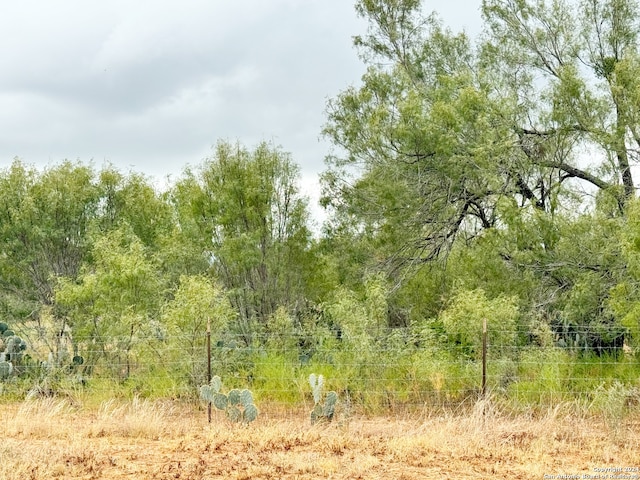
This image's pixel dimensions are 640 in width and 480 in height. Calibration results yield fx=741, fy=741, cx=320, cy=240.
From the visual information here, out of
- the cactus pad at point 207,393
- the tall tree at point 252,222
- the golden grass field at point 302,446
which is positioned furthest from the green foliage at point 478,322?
the tall tree at point 252,222

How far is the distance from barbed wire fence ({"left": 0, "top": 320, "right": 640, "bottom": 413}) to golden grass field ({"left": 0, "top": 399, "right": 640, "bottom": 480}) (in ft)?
2.64

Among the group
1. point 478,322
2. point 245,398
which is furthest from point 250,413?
point 478,322

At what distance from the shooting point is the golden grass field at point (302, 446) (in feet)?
24.1

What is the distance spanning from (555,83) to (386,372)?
623cm

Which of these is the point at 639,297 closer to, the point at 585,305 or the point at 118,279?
the point at 585,305

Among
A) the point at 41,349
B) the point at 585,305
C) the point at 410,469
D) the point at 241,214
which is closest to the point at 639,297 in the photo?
the point at 585,305

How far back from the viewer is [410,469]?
7.56 m

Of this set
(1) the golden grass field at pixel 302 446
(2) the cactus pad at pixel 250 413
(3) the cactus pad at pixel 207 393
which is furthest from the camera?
(3) the cactus pad at pixel 207 393

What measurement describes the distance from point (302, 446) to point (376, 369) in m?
3.57

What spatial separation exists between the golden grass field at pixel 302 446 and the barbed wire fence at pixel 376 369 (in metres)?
0.80

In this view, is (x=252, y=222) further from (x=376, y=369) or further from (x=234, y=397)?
(x=234, y=397)

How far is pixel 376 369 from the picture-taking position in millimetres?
11977

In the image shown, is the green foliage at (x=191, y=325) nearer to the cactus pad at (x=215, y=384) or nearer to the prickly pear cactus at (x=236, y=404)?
the cactus pad at (x=215, y=384)

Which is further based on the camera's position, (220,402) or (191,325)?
(191,325)
